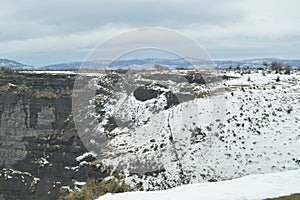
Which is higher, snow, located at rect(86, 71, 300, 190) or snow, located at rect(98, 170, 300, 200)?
snow, located at rect(98, 170, 300, 200)

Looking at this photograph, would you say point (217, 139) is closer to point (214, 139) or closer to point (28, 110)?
point (214, 139)

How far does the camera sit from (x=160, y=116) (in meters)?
41.5

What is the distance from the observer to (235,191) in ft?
44.1

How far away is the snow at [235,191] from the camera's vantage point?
1303 centimetres

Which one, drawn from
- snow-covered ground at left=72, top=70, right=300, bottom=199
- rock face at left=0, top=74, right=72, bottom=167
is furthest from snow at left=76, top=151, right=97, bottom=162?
rock face at left=0, top=74, right=72, bottom=167

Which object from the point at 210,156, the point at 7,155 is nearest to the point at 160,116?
the point at 210,156

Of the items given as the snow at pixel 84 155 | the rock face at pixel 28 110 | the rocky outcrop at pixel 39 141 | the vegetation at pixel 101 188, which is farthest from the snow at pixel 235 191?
the rock face at pixel 28 110

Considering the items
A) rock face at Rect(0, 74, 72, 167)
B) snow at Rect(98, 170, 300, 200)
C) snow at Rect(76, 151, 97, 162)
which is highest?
snow at Rect(98, 170, 300, 200)

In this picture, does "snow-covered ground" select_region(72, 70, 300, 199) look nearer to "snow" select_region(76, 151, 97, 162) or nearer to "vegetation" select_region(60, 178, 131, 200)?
"vegetation" select_region(60, 178, 131, 200)

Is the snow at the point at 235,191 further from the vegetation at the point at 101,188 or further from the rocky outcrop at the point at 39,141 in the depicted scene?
the rocky outcrop at the point at 39,141

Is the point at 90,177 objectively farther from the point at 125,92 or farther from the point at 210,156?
the point at 125,92

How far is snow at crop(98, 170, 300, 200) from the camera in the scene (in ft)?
42.8

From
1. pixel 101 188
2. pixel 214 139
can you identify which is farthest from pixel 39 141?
pixel 214 139

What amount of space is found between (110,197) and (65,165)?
34.3 m
